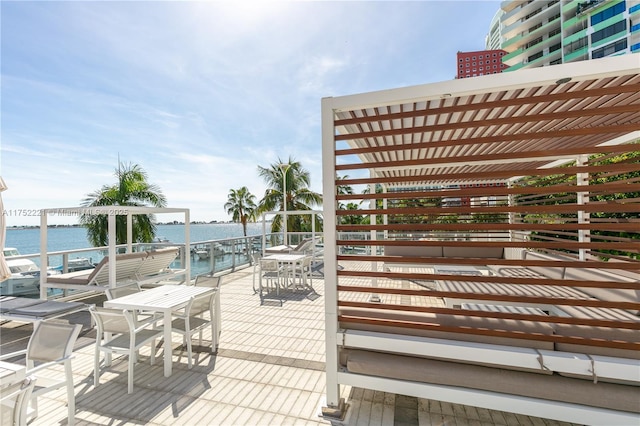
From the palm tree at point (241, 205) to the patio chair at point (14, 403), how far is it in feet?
64.4

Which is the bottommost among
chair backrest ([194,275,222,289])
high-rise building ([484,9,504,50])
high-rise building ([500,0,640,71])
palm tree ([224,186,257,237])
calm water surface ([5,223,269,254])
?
calm water surface ([5,223,269,254])

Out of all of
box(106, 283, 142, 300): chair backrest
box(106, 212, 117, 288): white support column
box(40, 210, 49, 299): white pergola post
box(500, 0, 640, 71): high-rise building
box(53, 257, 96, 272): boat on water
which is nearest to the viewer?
box(106, 283, 142, 300): chair backrest

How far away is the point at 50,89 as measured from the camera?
9.72m

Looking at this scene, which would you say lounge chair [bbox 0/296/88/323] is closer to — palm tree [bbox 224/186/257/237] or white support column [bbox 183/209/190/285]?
white support column [bbox 183/209/190/285]

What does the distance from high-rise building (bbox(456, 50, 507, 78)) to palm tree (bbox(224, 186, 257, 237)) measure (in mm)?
32912

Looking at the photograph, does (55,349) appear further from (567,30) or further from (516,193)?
(567,30)

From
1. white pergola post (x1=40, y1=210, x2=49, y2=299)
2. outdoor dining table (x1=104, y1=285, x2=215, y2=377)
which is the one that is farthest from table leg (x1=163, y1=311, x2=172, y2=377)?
white pergola post (x1=40, y1=210, x2=49, y2=299)

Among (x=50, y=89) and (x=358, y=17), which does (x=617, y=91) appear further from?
(x=50, y=89)

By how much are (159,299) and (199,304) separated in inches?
18.3

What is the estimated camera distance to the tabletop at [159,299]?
304 cm

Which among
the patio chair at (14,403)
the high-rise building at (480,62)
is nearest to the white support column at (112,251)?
the patio chair at (14,403)

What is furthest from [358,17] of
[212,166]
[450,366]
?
[212,166]

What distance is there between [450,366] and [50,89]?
566 inches

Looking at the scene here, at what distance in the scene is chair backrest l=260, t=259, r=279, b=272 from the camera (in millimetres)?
6164
